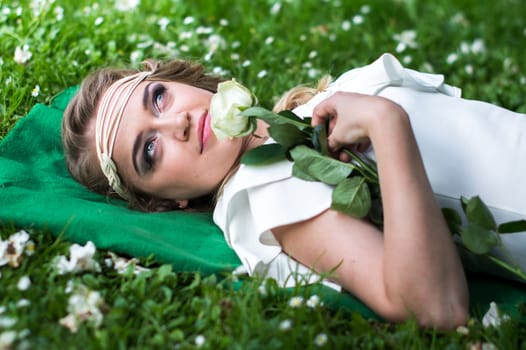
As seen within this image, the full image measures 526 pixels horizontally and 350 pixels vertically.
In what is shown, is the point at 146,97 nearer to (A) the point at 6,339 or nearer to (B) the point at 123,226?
(B) the point at 123,226

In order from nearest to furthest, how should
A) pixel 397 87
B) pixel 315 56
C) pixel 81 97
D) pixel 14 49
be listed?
pixel 397 87, pixel 81 97, pixel 14 49, pixel 315 56

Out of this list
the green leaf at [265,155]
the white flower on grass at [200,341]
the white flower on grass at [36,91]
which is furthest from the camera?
the white flower on grass at [36,91]

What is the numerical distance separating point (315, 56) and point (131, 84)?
175cm

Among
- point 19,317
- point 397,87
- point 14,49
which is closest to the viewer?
point 19,317

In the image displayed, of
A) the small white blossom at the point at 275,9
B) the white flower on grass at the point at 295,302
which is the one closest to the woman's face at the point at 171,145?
the white flower on grass at the point at 295,302

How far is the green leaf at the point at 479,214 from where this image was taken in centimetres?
228

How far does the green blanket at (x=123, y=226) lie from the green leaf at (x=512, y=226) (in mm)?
265

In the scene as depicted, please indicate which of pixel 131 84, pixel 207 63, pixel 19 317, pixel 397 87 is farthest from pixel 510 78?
pixel 19 317

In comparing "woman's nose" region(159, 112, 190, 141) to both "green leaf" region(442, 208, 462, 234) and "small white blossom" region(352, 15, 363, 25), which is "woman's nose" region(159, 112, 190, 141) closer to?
"green leaf" region(442, 208, 462, 234)

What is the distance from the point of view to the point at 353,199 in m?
2.36

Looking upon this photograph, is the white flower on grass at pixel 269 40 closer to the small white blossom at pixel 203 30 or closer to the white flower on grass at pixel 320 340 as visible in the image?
the small white blossom at pixel 203 30

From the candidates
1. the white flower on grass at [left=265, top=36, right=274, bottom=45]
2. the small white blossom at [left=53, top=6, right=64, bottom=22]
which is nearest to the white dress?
the white flower on grass at [left=265, top=36, right=274, bottom=45]

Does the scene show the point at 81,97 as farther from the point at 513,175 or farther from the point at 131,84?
the point at 513,175

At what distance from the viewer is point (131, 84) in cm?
294
